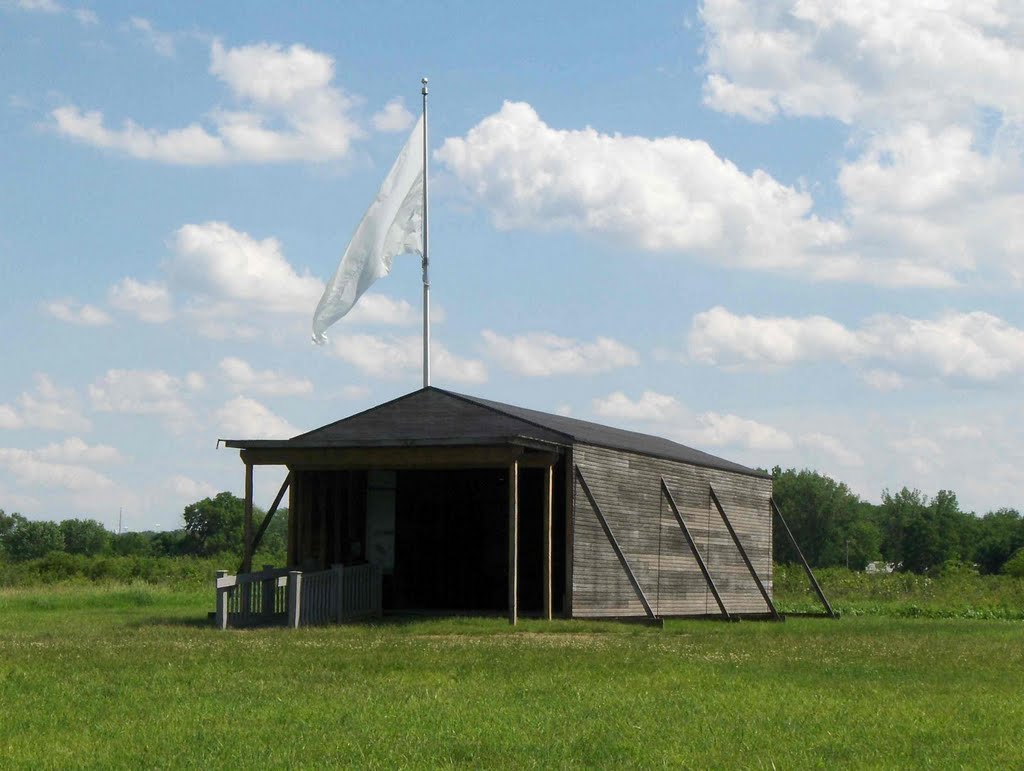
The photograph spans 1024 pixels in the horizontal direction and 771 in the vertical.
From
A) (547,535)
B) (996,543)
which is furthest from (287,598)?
(996,543)

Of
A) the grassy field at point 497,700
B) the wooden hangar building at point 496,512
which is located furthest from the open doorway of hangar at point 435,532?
the grassy field at point 497,700

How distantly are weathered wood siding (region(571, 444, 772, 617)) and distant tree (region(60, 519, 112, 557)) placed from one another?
84.7 metres

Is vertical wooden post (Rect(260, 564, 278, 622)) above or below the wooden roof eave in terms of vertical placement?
below

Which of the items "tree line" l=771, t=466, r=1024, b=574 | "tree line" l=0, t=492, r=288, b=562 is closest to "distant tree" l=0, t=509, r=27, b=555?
"tree line" l=0, t=492, r=288, b=562

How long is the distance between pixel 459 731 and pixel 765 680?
4591 mm

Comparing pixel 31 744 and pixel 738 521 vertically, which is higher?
pixel 738 521

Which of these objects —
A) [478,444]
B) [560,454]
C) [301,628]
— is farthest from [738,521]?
[301,628]

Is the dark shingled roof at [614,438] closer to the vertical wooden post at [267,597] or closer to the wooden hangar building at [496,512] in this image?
the wooden hangar building at [496,512]

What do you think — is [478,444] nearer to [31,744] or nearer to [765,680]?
[765,680]

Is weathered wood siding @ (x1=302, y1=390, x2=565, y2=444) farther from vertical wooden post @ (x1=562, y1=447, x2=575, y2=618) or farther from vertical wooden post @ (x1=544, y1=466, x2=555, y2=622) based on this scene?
vertical wooden post @ (x1=544, y1=466, x2=555, y2=622)

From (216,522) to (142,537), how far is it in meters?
8.97

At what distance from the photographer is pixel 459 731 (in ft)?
33.9

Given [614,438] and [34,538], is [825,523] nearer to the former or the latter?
[34,538]

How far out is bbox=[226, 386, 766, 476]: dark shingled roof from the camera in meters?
22.3
